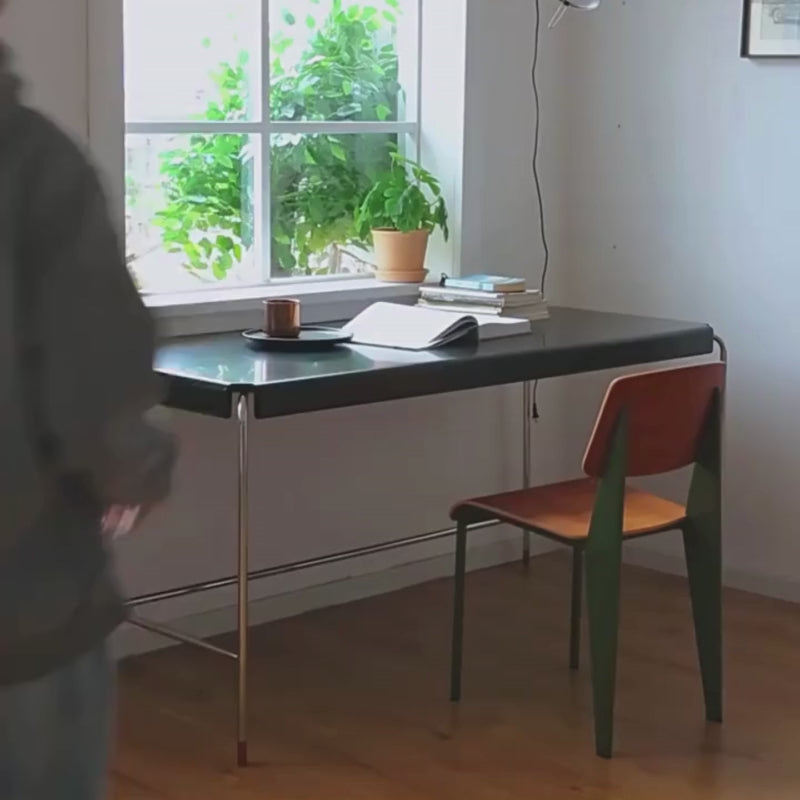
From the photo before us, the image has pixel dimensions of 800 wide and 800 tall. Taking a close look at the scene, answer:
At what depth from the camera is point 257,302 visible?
3.44 meters

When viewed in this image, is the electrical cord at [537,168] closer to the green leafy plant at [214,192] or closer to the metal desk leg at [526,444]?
the metal desk leg at [526,444]

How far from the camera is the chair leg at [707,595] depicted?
9.66ft

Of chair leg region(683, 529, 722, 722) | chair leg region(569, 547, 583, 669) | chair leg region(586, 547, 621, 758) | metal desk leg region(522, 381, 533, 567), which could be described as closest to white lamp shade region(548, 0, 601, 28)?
metal desk leg region(522, 381, 533, 567)

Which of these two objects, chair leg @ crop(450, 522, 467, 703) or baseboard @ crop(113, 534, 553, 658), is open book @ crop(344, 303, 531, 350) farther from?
baseboard @ crop(113, 534, 553, 658)

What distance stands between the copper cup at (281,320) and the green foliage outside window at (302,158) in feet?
1.80

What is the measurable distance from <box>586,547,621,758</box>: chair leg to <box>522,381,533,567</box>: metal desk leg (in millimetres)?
1283

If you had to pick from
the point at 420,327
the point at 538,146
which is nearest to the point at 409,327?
the point at 420,327

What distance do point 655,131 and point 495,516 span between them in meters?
1.48

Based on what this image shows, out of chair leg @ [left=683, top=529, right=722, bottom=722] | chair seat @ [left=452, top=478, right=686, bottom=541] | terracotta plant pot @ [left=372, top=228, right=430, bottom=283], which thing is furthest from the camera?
terracotta plant pot @ [left=372, top=228, right=430, bottom=283]

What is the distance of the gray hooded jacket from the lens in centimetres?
128

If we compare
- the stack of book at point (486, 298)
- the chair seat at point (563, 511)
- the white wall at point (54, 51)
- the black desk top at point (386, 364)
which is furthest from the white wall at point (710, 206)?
the white wall at point (54, 51)

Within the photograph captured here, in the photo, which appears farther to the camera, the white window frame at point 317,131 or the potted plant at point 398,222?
the potted plant at point 398,222

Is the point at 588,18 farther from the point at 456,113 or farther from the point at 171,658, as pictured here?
the point at 171,658

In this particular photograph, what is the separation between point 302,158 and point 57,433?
2482mm
